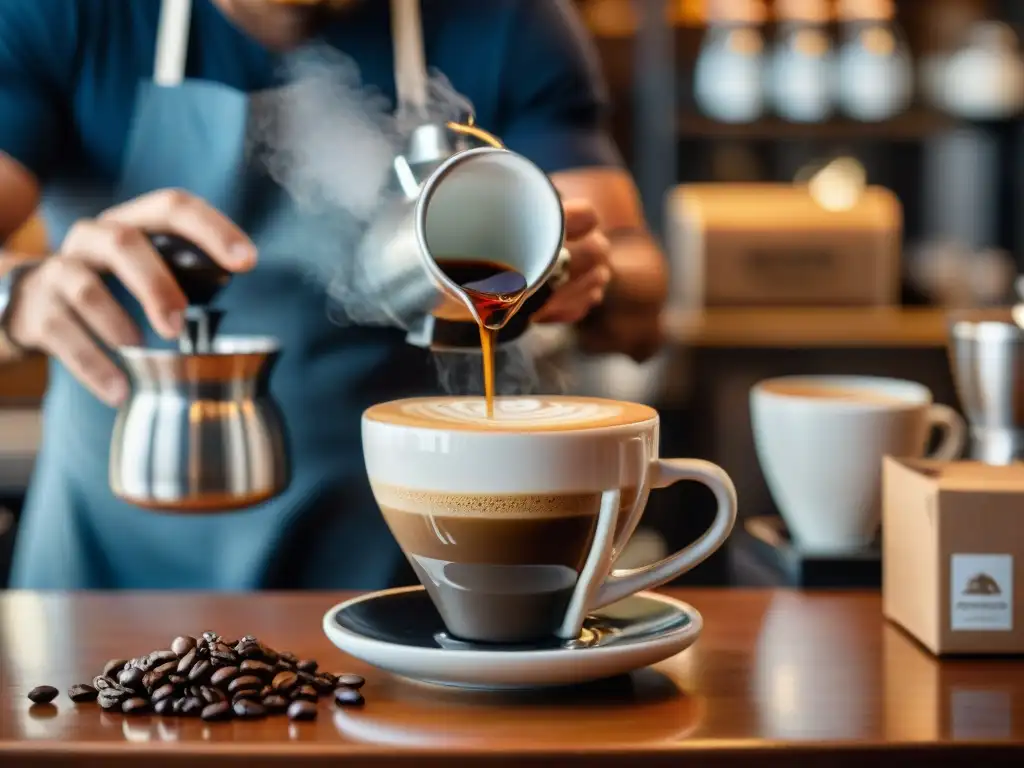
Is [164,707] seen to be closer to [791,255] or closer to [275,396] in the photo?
[275,396]

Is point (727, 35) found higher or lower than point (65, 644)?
higher

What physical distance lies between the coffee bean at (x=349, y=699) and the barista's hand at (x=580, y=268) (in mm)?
412

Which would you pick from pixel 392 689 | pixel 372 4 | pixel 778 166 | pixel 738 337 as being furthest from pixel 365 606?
pixel 778 166

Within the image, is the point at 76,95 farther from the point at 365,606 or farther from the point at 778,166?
the point at 778,166

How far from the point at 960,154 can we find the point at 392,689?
391 centimetres

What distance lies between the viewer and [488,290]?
3.18 ft

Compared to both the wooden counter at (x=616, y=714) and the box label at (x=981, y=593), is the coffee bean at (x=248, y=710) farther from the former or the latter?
the box label at (x=981, y=593)

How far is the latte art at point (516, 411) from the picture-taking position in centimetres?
86

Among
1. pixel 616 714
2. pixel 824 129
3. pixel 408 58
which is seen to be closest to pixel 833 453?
pixel 616 714

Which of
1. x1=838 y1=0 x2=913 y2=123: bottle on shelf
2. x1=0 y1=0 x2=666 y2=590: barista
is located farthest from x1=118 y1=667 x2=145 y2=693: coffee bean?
x1=838 y1=0 x2=913 y2=123: bottle on shelf

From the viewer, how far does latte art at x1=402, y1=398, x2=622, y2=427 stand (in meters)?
0.86

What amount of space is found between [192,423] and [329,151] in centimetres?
63

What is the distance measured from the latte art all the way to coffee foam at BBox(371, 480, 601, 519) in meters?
0.05

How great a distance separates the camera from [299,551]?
1651 mm
